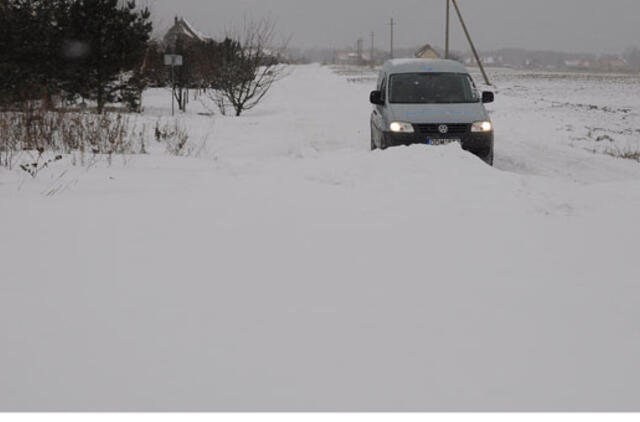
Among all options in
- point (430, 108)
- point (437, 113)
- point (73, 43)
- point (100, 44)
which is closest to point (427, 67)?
point (430, 108)

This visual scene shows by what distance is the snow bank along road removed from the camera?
266 cm

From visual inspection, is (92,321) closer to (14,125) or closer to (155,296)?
(155,296)

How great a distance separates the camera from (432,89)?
404 inches

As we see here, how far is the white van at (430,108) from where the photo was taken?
9148mm

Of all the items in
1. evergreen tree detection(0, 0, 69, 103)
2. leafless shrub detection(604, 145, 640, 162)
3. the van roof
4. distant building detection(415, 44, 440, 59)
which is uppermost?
distant building detection(415, 44, 440, 59)

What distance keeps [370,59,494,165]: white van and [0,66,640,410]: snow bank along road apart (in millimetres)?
2118

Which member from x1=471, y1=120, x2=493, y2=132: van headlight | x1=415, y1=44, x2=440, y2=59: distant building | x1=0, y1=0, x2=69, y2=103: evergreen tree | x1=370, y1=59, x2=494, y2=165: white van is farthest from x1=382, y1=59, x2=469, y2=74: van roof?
x1=415, y1=44, x2=440, y2=59: distant building

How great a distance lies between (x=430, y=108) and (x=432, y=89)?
874 mm

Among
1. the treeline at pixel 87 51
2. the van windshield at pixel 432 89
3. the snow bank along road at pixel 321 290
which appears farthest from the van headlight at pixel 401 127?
the treeline at pixel 87 51

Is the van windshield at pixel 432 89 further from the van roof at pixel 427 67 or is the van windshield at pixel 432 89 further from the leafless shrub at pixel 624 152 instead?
the leafless shrub at pixel 624 152

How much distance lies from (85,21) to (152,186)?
16.5m

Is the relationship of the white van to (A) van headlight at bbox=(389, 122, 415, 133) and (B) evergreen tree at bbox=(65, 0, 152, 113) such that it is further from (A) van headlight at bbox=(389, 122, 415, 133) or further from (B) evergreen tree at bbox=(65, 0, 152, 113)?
(B) evergreen tree at bbox=(65, 0, 152, 113)

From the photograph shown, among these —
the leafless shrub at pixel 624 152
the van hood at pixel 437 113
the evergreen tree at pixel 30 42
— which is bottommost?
the leafless shrub at pixel 624 152

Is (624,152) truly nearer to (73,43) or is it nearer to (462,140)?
(462,140)
